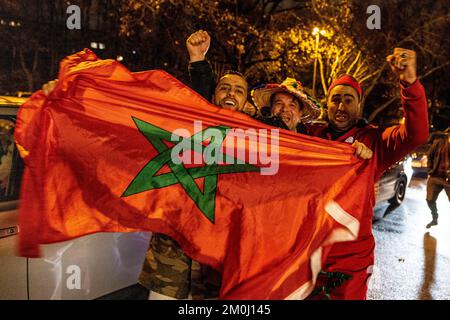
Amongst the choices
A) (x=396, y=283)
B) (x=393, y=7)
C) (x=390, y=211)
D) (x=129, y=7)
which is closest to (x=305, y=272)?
(x=396, y=283)

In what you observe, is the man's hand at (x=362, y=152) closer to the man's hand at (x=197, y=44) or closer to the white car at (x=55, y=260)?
the man's hand at (x=197, y=44)

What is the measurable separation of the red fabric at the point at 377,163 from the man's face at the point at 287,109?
2.33 ft

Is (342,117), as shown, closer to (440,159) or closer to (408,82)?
(408,82)

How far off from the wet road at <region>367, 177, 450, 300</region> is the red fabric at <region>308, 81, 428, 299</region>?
6.90ft

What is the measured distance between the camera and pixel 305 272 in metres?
2.60

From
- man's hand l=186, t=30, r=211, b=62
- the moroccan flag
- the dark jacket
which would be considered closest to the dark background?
the dark jacket

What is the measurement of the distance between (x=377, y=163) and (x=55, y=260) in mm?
2467

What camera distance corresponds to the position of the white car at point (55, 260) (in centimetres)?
281

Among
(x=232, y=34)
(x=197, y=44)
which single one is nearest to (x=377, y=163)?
(x=197, y=44)

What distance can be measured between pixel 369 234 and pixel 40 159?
7.62 ft

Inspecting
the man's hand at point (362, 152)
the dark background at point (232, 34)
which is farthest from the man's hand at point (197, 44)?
the dark background at point (232, 34)

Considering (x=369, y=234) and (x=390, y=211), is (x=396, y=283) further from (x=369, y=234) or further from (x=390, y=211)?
(x=390, y=211)

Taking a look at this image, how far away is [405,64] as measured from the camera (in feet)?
8.21

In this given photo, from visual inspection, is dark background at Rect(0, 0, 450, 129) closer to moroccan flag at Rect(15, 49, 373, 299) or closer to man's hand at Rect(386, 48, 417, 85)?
moroccan flag at Rect(15, 49, 373, 299)
